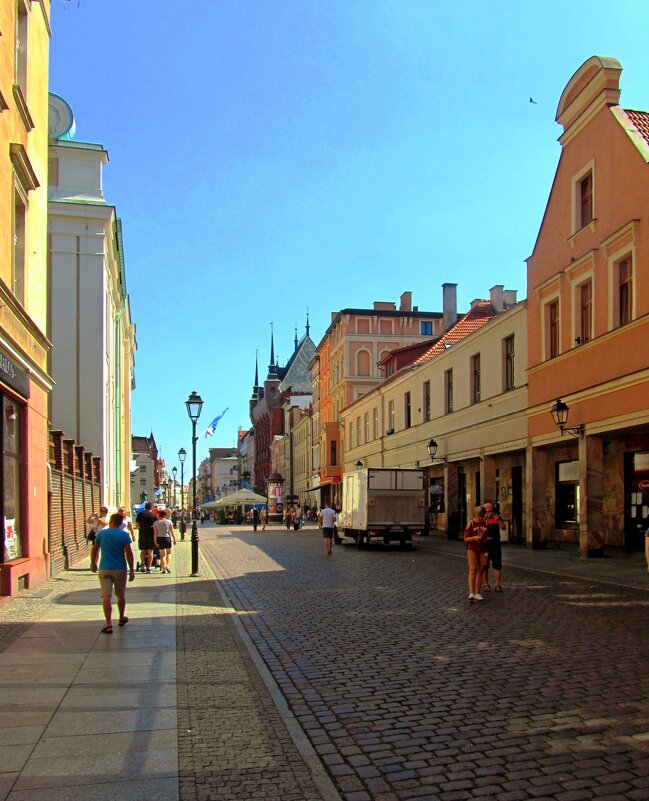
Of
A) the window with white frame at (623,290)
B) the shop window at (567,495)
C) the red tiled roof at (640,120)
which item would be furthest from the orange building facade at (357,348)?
the window with white frame at (623,290)

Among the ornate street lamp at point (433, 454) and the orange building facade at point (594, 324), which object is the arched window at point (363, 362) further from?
the orange building facade at point (594, 324)

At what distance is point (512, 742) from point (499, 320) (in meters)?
22.7

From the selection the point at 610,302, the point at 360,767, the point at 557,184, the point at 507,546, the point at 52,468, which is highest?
the point at 557,184

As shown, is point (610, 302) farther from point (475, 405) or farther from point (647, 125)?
point (475, 405)

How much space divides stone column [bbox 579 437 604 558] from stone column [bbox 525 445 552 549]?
317 cm

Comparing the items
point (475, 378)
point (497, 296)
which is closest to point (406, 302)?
point (497, 296)

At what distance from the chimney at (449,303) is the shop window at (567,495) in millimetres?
23490

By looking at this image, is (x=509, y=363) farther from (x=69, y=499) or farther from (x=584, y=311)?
(x=69, y=499)

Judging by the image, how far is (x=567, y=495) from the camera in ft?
81.4

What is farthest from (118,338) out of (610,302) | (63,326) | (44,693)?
(44,693)

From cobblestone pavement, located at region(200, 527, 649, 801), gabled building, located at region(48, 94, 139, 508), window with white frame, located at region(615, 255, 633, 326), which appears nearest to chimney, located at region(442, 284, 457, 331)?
gabled building, located at region(48, 94, 139, 508)

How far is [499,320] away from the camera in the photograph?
1073 inches

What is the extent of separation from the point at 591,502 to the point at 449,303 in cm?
2867

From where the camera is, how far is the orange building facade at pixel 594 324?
1892 centimetres
